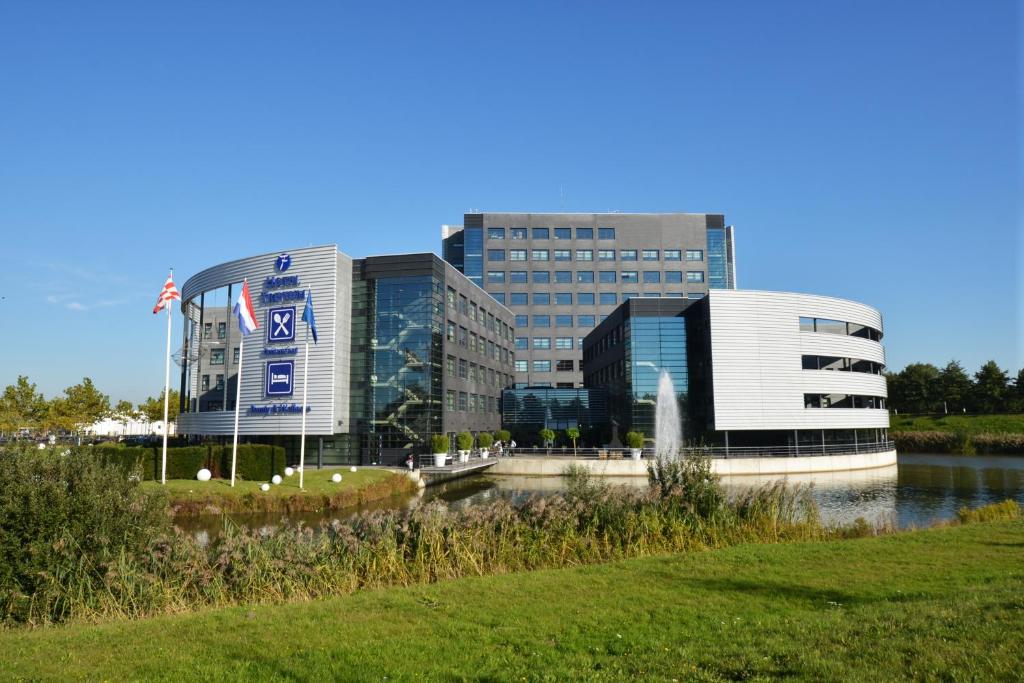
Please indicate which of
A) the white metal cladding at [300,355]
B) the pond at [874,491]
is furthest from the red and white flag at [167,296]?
the white metal cladding at [300,355]

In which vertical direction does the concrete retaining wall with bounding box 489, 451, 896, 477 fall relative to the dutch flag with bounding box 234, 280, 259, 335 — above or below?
below

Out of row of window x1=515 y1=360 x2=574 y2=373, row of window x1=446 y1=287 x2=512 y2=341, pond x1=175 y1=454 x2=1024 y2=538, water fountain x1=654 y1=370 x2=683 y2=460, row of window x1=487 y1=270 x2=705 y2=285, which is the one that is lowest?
pond x1=175 y1=454 x2=1024 y2=538

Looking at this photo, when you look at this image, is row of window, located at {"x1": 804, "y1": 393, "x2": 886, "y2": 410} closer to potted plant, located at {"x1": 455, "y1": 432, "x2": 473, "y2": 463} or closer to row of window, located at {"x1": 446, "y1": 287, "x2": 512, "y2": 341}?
potted plant, located at {"x1": 455, "y1": 432, "x2": 473, "y2": 463}

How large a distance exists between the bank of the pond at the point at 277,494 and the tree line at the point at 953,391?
94704 millimetres

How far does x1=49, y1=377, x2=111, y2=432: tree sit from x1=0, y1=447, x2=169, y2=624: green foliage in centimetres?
7376

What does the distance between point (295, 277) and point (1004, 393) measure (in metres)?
98.2

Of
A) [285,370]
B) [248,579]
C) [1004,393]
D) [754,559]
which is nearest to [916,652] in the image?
[754,559]

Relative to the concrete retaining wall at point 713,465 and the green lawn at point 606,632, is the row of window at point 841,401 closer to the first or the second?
the concrete retaining wall at point 713,465

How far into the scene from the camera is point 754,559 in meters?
14.4

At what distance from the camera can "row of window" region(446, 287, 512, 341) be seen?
5847 cm

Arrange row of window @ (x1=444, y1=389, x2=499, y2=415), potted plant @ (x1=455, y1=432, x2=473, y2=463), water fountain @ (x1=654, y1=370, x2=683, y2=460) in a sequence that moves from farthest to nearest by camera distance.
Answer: water fountain @ (x1=654, y1=370, x2=683, y2=460) < row of window @ (x1=444, y1=389, x2=499, y2=415) < potted plant @ (x1=455, y1=432, x2=473, y2=463)

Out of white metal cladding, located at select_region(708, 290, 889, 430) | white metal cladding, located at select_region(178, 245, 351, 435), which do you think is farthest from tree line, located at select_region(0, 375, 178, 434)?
white metal cladding, located at select_region(708, 290, 889, 430)

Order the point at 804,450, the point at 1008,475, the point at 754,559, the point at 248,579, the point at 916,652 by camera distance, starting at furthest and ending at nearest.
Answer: the point at 804,450 < the point at 1008,475 < the point at 754,559 < the point at 248,579 < the point at 916,652

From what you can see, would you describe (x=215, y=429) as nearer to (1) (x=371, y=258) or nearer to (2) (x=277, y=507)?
(1) (x=371, y=258)
